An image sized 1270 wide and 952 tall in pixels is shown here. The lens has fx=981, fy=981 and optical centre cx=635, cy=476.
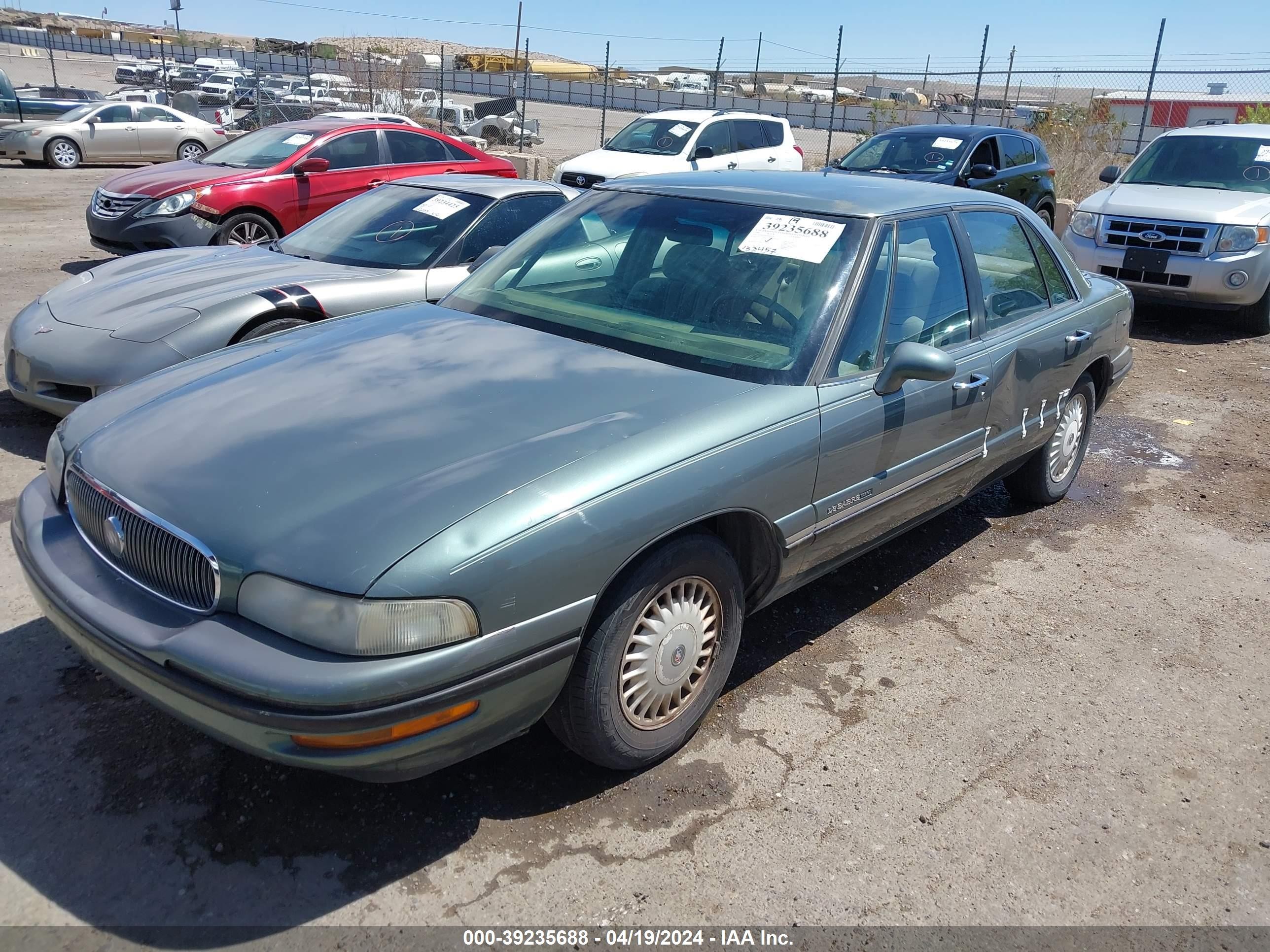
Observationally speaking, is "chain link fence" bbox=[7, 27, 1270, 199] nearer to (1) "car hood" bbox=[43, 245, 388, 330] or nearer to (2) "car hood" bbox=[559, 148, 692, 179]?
(2) "car hood" bbox=[559, 148, 692, 179]

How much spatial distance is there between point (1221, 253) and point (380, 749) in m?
9.16

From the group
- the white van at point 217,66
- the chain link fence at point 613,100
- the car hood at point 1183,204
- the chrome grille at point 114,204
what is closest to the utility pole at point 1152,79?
the chain link fence at point 613,100

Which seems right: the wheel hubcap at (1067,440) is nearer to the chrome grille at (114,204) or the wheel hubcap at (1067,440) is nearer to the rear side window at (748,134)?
the chrome grille at (114,204)

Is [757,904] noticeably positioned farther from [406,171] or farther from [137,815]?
[406,171]

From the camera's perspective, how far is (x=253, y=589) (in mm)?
2305

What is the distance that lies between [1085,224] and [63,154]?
57.7 feet

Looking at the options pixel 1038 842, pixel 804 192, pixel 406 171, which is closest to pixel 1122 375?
pixel 804 192

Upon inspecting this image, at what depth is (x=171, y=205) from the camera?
870 centimetres

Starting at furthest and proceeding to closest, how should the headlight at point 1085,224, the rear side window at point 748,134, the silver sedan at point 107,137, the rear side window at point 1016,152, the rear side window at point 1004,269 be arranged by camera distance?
1. the silver sedan at point 107,137
2. the rear side window at point 748,134
3. the rear side window at point 1016,152
4. the headlight at point 1085,224
5. the rear side window at point 1004,269

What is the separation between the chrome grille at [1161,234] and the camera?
8.84m

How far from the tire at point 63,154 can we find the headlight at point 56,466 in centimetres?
1826

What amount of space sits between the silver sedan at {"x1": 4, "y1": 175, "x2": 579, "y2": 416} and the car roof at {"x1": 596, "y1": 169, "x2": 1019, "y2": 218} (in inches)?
21.4

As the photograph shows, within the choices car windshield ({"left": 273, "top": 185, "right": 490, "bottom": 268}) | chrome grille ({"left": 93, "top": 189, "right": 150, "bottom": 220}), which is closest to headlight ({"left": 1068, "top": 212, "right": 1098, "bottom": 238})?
car windshield ({"left": 273, "top": 185, "right": 490, "bottom": 268})

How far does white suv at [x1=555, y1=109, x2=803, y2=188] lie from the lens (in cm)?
1341
